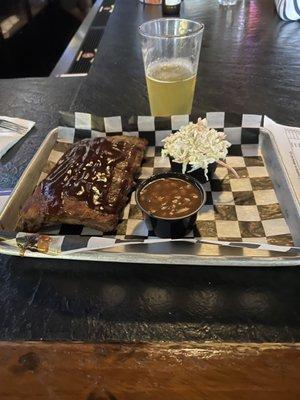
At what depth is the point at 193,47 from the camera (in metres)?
1.50

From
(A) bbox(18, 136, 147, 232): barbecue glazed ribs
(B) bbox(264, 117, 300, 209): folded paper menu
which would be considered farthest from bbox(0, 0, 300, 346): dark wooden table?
(B) bbox(264, 117, 300, 209): folded paper menu

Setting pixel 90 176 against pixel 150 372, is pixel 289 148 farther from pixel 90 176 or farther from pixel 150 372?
pixel 150 372

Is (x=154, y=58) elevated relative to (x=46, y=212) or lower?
elevated

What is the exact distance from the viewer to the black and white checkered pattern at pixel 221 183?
1084 mm

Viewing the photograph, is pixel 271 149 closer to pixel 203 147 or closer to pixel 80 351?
pixel 203 147

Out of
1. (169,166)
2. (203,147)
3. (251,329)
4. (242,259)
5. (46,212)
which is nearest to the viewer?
(251,329)

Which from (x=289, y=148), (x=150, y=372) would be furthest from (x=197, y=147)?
(x=150, y=372)

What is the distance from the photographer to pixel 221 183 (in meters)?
1.27

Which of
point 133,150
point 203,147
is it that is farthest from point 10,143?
point 203,147

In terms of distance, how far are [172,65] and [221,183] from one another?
0.56 metres

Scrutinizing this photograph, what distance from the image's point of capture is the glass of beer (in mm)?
1480

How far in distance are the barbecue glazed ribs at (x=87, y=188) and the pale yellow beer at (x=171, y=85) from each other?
303 millimetres

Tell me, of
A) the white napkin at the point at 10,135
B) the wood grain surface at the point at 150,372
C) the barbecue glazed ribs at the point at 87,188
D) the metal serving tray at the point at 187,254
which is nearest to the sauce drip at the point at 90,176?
the barbecue glazed ribs at the point at 87,188

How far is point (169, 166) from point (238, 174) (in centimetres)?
24
